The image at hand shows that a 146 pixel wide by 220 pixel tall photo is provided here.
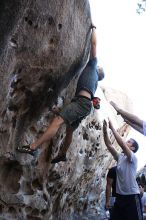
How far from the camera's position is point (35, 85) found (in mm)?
6137

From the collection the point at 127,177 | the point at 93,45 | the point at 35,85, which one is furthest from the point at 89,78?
the point at 127,177

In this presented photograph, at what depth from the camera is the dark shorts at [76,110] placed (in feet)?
19.1

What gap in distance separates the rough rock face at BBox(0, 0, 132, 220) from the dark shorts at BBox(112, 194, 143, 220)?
4.93 feet

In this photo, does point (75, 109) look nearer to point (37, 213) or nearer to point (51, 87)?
point (51, 87)

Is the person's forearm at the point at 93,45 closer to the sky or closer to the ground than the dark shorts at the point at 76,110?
closer to the sky

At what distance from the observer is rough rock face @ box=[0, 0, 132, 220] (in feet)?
18.1

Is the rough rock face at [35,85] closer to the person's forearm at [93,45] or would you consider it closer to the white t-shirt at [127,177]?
the person's forearm at [93,45]

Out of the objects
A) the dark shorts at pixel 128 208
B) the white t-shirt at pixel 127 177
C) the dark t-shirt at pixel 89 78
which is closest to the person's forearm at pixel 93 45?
the dark t-shirt at pixel 89 78

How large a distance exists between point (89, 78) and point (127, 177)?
198 centimetres

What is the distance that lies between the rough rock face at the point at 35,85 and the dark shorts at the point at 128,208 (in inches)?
59.2

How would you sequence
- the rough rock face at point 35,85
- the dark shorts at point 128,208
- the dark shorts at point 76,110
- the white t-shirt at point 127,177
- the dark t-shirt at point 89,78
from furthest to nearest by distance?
the white t-shirt at point 127,177
the dark shorts at point 128,208
the dark t-shirt at point 89,78
the dark shorts at point 76,110
the rough rock face at point 35,85

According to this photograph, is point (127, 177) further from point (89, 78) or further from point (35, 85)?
point (35, 85)

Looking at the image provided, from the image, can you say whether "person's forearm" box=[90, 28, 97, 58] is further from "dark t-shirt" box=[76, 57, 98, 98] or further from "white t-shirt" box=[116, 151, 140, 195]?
"white t-shirt" box=[116, 151, 140, 195]

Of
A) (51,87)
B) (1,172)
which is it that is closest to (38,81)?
(51,87)
